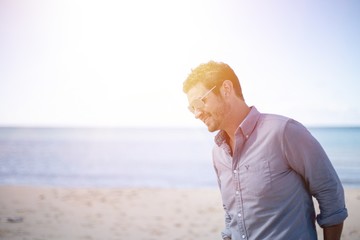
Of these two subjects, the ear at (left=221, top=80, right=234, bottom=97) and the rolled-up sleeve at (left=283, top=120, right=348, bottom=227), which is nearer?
the rolled-up sleeve at (left=283, top=120, right=348, bottom=227)

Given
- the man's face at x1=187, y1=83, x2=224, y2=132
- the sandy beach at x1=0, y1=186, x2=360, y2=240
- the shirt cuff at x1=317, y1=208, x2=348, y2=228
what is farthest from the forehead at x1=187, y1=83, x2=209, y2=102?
the sandy beach at x1=0, y1=186, x2=360, y2=240

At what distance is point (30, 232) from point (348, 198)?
1000 centimetres

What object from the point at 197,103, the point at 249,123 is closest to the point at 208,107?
the point at 197,103

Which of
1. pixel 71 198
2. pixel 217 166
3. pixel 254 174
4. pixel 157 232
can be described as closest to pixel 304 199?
pixel 254 174

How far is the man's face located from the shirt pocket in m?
0.35

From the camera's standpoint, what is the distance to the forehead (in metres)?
2.20

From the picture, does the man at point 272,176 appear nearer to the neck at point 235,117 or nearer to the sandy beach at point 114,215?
the neck at point 235,117

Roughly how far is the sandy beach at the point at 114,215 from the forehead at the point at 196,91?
5.26m

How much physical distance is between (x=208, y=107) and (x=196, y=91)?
16 cm

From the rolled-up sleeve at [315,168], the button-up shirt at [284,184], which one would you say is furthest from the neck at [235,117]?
the rolled-up sleeve at [315,168]

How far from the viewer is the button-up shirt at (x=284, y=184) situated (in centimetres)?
182

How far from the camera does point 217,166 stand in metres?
2.31

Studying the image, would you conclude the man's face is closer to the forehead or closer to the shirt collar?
the forehead

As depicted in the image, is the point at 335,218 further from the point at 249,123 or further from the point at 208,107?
the point at 208,107
